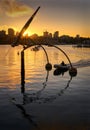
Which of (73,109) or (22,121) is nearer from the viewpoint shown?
(22,121)

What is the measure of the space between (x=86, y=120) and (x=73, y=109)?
167 inches

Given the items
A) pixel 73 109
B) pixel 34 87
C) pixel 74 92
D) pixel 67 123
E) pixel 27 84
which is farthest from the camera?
pixel 27 84

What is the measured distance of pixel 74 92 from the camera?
138 ft

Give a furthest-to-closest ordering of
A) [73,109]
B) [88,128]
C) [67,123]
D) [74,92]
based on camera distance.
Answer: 1. [74,92]
2. [73,109]
3. [67,123]
4. [88,128]

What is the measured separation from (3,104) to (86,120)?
10223 mm

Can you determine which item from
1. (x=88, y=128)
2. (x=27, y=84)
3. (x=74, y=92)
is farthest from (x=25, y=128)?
(x=27, y=84)

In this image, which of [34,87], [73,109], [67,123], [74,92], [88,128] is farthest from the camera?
[34,87]

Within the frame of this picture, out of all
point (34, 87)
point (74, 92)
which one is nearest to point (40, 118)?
point (74, 92)

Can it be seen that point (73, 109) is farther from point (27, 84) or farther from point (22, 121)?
point (27, 84)

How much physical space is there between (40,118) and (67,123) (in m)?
2.74

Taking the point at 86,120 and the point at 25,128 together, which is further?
the point at 86,120

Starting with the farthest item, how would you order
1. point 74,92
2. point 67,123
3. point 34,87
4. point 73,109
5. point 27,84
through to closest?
point 27,84 → point 34,87 → point 74,92 → point 73,109 → point 67,123

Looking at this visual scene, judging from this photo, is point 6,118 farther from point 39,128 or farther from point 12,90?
point 12,90

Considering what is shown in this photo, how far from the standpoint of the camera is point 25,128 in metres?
25.5
